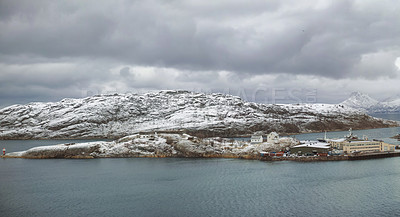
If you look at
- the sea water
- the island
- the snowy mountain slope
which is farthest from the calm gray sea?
the snowy mountain slope

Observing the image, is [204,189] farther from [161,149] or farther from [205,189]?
[161,149]

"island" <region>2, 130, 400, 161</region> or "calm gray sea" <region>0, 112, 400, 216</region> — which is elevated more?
"island" <region>2, 130, 400, 161</region>

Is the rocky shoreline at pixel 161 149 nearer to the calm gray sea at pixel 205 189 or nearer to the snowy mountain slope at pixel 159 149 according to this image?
the snowy mountain slope at pixel 159 149

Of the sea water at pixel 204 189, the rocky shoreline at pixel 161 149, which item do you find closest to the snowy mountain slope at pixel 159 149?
the rocky shoreline at pixel 161 149

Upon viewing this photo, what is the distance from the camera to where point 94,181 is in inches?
2933

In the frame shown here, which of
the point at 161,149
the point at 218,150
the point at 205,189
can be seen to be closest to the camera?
the point at 205,189

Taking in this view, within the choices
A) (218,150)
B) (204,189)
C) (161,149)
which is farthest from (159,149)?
(204,189)

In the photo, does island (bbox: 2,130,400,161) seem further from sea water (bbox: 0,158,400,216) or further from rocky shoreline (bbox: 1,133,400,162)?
sea water (bbox: 0,158,400,216)

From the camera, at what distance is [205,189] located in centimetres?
6400

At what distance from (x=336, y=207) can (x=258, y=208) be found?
1292cm

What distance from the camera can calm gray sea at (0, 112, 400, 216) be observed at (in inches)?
2047

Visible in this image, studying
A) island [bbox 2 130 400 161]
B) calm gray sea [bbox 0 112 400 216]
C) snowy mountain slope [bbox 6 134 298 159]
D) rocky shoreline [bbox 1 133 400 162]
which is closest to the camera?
calm gray sea [bbox 0 112 400 216]

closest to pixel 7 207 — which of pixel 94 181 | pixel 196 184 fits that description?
pixel 94 181

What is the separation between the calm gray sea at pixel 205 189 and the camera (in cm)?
5200
